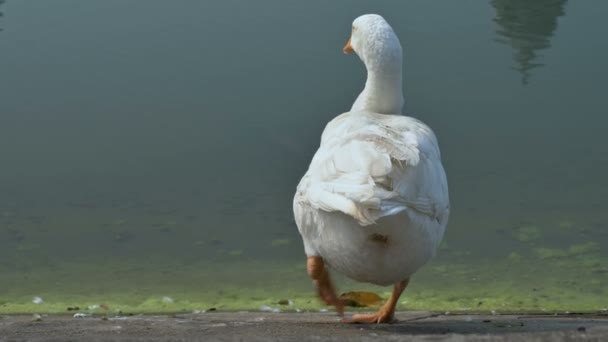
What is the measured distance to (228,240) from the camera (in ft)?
26.7

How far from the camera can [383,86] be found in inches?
220

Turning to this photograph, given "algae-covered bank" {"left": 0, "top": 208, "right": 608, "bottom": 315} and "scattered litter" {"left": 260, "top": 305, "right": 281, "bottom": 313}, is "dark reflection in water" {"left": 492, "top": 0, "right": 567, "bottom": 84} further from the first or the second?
"scattered litter" {"left": 260, "top": 305, "right": 281, "bottom": 313}

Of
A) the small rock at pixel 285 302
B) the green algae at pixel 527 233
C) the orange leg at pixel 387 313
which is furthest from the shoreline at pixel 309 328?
the green algae at pixel 527 233

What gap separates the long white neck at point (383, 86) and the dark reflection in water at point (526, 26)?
20.6 feet

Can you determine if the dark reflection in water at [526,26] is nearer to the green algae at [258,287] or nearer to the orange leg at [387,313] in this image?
the green algae at [258,287]

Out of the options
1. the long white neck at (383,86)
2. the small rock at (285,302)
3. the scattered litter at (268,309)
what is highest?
the long white neck at (383,86)

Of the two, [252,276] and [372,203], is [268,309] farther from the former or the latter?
[372,203]

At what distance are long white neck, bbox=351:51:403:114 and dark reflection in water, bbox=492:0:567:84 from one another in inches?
247

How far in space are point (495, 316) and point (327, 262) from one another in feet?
4.69

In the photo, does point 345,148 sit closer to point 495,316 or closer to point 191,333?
point 191,333

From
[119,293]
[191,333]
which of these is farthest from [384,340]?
[119,293]

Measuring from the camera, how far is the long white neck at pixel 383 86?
5.55 metres

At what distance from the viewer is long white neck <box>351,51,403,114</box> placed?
555cm

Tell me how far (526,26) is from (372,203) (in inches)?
405
